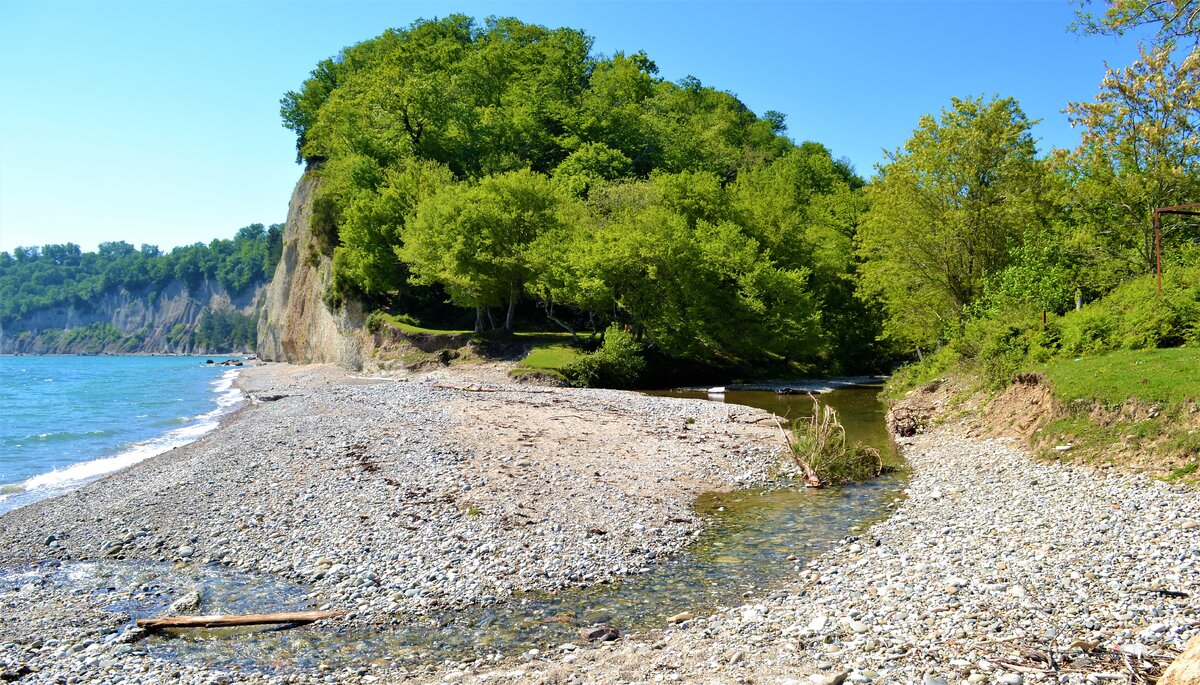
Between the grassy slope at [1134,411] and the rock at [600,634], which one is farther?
the grassy slope at [1134,411]

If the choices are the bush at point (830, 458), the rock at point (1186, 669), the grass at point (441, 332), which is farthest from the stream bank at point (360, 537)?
the grass at point (441, 332)

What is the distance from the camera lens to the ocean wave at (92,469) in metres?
19.3

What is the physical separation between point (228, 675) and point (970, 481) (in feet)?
47.6

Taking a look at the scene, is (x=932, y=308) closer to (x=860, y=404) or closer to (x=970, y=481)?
(x=860, y=404)

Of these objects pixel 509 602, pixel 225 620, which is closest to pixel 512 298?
pixel 509 602

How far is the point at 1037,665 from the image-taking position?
267 inches

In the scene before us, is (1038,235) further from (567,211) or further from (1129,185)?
(567,211)

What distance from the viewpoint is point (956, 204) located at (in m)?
34.2

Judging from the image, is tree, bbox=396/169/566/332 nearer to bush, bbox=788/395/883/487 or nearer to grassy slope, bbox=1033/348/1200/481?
bush, bbox=788/395/883/487

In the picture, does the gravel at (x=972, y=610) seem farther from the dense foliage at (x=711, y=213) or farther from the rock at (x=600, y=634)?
the dense foliage at (x=711, y=213)

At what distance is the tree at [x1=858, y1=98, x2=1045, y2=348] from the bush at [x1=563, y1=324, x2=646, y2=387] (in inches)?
582

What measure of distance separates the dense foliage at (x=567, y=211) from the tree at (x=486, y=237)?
0.14 meters

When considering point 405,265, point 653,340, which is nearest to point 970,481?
point 653,340

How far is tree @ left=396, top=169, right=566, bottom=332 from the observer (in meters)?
47.9
